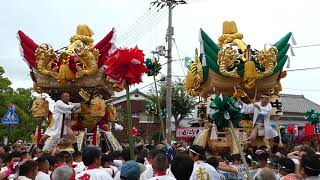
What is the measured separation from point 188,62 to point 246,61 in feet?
9.87

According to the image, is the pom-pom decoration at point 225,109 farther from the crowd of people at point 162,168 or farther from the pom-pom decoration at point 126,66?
the pom-pom decoration at point 126,66

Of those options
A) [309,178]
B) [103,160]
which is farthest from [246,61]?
[309,178]

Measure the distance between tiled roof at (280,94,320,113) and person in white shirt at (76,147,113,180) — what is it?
1553 inches

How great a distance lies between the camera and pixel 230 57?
13.0 m

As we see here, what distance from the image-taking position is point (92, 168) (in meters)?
5.82

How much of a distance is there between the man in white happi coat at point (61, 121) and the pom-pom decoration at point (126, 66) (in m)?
4.66

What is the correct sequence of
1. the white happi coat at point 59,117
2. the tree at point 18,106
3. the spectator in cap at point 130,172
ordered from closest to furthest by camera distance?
the spectator in cap at point 130,172
the white happi coat at point 59,117
the tree at point 18,106

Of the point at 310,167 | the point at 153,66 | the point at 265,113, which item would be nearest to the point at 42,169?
the point at 310,167

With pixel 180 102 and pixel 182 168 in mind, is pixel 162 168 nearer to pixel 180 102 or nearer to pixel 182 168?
pixel 182 168

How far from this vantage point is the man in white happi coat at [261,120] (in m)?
12.5

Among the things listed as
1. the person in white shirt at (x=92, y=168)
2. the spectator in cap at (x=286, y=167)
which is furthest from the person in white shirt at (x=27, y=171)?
the spectator in cap at (x=286, y=167)

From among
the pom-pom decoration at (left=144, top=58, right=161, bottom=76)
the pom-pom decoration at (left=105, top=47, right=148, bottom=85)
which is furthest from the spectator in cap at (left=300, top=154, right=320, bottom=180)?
the pom-pom decoration at (left=144, top=58, right=161, bottom=76)

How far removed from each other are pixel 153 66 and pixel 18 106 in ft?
95.3

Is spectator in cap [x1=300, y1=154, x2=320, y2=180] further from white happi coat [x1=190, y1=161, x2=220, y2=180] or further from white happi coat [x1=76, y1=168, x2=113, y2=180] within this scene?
white happi coat [x1=76, y1=168, x2=113, y2=180]
